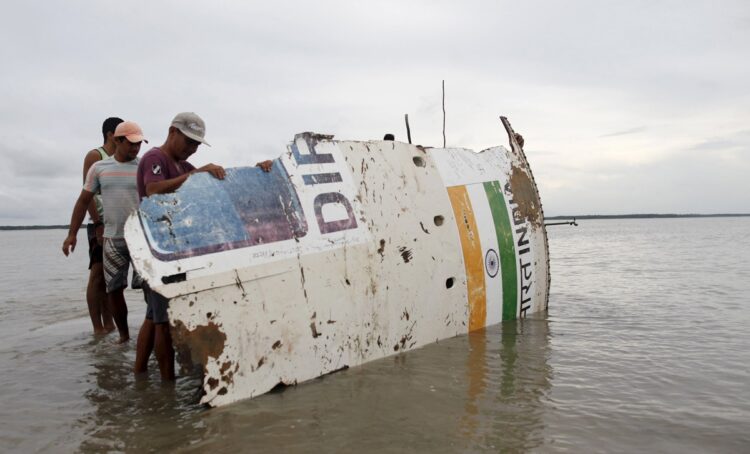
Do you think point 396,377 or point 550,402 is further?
point 396,377

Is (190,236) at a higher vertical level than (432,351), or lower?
higher

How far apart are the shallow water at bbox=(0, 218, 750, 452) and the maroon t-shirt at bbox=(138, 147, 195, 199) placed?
1383mm

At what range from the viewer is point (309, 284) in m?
3.43

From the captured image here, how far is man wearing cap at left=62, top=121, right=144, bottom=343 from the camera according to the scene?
3.93 m

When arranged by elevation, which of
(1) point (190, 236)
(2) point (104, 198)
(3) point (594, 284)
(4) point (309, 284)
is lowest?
(3) point (594, 284)

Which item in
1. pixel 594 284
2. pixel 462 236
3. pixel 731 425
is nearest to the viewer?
pixel 731 425

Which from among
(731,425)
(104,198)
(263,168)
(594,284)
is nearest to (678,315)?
(594,284)

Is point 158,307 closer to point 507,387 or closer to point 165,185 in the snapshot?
point 165,185

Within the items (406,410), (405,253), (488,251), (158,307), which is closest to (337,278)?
(405,253)

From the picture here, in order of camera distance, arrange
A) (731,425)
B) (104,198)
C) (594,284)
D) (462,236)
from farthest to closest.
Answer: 1. (594,284)
2. (462,236)
3. (104,198)
4. (731,425)

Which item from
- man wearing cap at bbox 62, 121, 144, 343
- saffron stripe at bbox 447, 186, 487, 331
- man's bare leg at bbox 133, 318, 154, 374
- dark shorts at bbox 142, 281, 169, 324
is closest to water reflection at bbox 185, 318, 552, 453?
saffron stripe at bbox 447, 186, 487, 331

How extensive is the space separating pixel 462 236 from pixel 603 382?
5.27 ft

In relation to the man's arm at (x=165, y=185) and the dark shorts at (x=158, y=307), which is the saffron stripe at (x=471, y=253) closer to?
the man's arm at (x=165, y=185)

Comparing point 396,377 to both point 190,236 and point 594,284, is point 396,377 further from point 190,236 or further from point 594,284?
point 594,284
